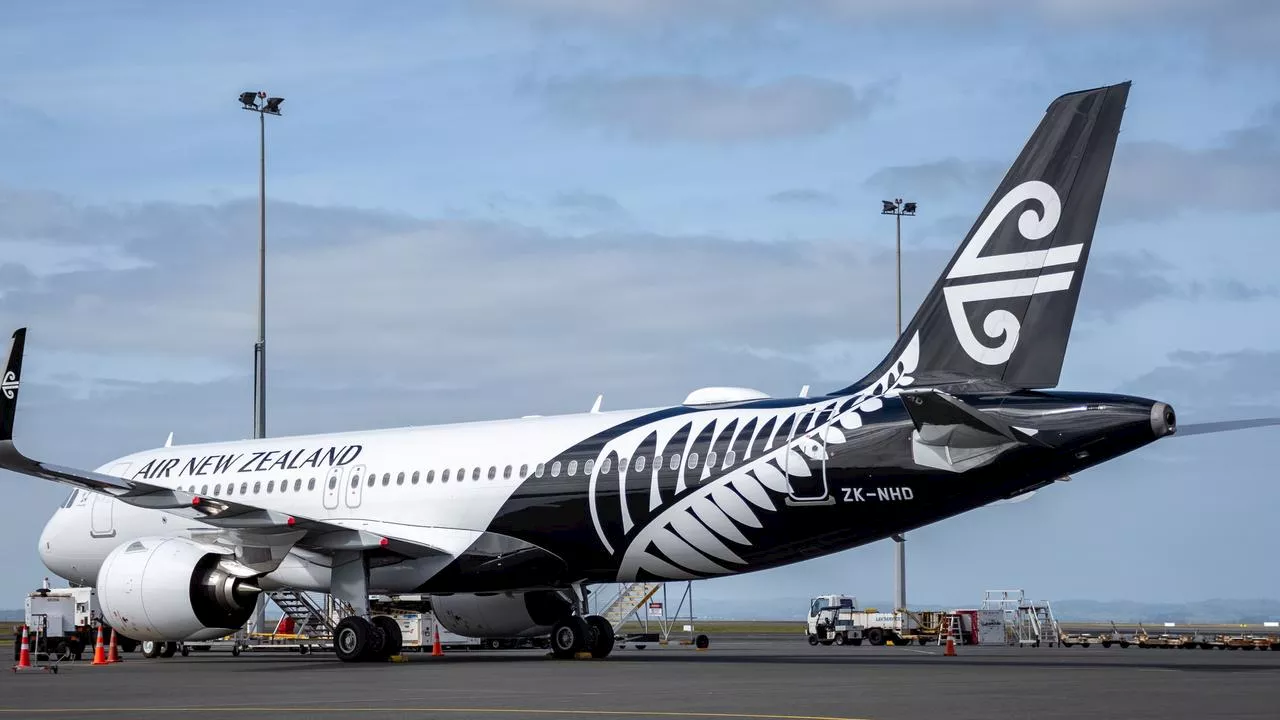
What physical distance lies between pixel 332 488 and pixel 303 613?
5.05 meters

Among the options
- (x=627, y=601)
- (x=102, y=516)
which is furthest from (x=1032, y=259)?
(x=102, y=516)

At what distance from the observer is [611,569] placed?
26281 millimetres

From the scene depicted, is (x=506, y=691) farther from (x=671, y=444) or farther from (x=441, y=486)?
(x=441, y=486)

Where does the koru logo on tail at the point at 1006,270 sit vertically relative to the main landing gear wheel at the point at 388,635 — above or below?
above

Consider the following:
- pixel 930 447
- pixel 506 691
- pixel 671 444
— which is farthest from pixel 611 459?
pixel 506 691

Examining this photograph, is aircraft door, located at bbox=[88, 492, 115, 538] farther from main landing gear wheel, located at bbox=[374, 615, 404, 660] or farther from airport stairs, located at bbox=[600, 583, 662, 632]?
airport stairs, located at bbox=[600, 583, 662, 632]

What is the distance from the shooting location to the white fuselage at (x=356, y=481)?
2741cm

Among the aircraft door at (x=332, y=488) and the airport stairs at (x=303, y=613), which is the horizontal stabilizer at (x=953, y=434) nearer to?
the aircraft door at (x=332, y=488)

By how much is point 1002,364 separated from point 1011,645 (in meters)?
19.2

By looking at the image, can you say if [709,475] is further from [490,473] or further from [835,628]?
[835,628]

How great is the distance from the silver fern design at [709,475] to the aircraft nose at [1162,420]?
4.10m

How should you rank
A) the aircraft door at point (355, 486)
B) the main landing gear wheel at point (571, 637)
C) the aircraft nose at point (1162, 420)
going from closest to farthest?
the aircraft nose at point (1162, 420), the main landing gear wheel at point (571, 637), the aircraft door at point (355, 486)

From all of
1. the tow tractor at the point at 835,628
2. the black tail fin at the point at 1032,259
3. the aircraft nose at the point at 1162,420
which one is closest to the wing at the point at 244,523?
the black tail fin at the point at 1032,259

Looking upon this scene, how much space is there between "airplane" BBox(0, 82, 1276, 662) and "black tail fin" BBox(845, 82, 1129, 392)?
29mm
